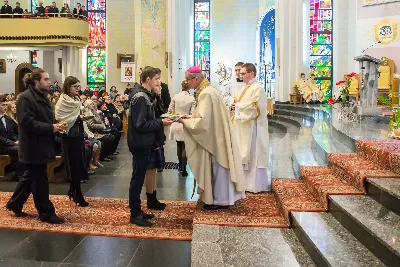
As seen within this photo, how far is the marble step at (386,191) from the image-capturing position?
3.54 metres

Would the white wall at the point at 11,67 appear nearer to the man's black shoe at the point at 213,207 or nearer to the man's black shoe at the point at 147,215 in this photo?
the man's black shoe at the point at 147,215

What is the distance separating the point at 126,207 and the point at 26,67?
58.9 feet

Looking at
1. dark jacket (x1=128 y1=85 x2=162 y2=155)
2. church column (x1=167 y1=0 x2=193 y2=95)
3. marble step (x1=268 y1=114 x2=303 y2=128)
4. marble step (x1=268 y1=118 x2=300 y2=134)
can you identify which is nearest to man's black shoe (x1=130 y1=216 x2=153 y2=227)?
dark jacket (x1=128 y1=85 x2=162 y2=155)

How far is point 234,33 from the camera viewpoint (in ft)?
72.8

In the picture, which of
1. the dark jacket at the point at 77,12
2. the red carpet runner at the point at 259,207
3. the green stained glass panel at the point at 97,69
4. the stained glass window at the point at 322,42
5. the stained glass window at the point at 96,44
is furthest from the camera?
the green stained glass panel at the point at 97,69

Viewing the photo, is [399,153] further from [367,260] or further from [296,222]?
[367,260]

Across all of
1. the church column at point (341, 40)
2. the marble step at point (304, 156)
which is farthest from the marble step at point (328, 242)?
the church column at point (341, 40)

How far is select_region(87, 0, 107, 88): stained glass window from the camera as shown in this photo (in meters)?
21.8

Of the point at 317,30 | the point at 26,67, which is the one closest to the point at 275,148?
the point at 317,30

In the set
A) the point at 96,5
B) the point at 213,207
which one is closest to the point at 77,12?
the point at 96,5

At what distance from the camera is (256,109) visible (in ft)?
18.8

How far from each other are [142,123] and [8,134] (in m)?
3.89

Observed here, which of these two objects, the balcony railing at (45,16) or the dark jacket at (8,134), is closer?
the dark jacket at (8,134)

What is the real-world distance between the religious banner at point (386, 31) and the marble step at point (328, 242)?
10438mm
